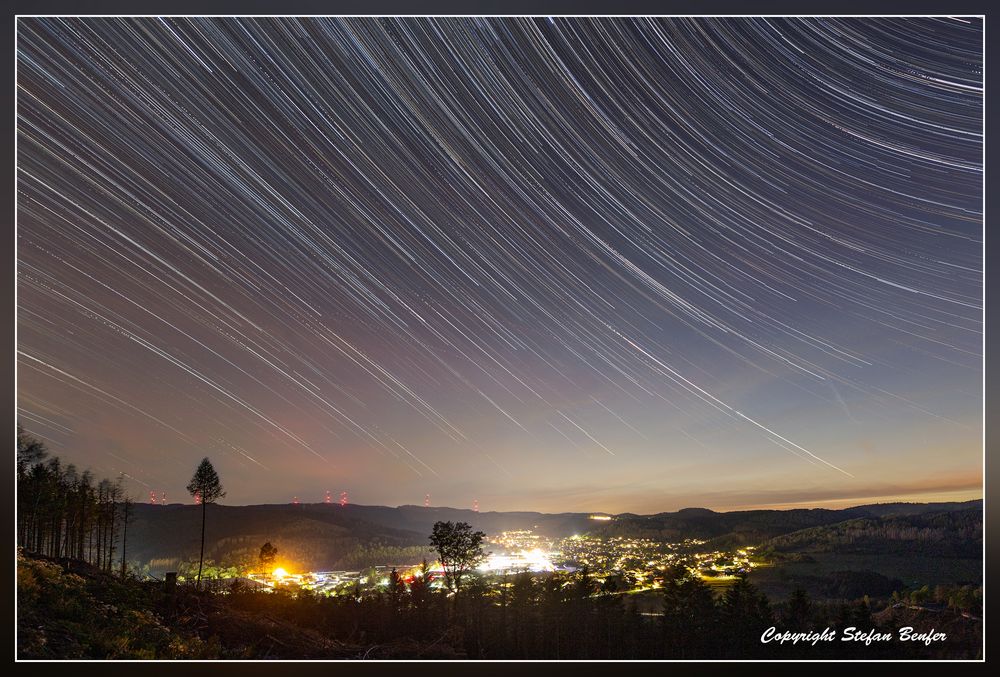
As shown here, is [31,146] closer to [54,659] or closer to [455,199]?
[455,199]

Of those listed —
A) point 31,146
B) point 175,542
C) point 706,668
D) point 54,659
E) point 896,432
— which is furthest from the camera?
point 175,542

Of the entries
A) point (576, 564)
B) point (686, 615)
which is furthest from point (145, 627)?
point (686, 615)

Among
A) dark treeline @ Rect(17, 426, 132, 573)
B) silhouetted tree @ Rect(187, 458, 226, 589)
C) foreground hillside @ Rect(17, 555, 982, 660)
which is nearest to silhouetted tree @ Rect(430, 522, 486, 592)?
foreground hillside @ Rect(17, 555, 982, 660)

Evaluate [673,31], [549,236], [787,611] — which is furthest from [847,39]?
[787,611]

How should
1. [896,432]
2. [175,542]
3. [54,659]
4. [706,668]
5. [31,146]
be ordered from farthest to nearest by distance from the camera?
[175,542] < [896,432] < [31,146] < [706,668] < [54,659]

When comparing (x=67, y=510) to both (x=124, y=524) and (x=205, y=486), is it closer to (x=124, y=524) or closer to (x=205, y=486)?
(x=124, y=524)

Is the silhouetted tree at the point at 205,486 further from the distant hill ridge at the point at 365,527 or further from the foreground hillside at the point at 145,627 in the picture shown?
the foreground hillside at the point at 145,627
